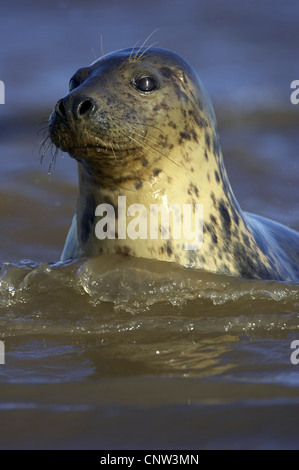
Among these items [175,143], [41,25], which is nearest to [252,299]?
[175,143]

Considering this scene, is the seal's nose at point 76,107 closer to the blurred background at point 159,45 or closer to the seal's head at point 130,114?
the seal's head at point 130,114

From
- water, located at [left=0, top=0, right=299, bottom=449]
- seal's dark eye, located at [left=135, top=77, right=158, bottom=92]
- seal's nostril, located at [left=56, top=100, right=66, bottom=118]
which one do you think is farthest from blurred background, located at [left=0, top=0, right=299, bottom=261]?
seal's nostril, located at [left=56, top=100, right=66, bottom=118]

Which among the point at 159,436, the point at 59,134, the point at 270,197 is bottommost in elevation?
the point at 159,436

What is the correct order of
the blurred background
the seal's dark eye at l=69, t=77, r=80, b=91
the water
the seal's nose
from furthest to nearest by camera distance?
the blurred background < the seal's dark eye at l=69, t=77, r=80, b=91 < the seal's nose < the water

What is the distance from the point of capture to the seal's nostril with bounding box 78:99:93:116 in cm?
422

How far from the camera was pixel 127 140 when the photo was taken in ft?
14.2

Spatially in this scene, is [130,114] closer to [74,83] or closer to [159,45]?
[74,83]

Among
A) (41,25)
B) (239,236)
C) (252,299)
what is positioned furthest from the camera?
(41,25)

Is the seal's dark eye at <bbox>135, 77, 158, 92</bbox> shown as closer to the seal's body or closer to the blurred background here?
the seal's body

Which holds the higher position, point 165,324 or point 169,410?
point 165,324

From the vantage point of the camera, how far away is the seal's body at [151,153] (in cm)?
429

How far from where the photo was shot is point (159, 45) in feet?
39.1

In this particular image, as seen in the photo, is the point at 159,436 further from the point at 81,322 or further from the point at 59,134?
the point at 59,134

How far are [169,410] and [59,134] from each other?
156cm
